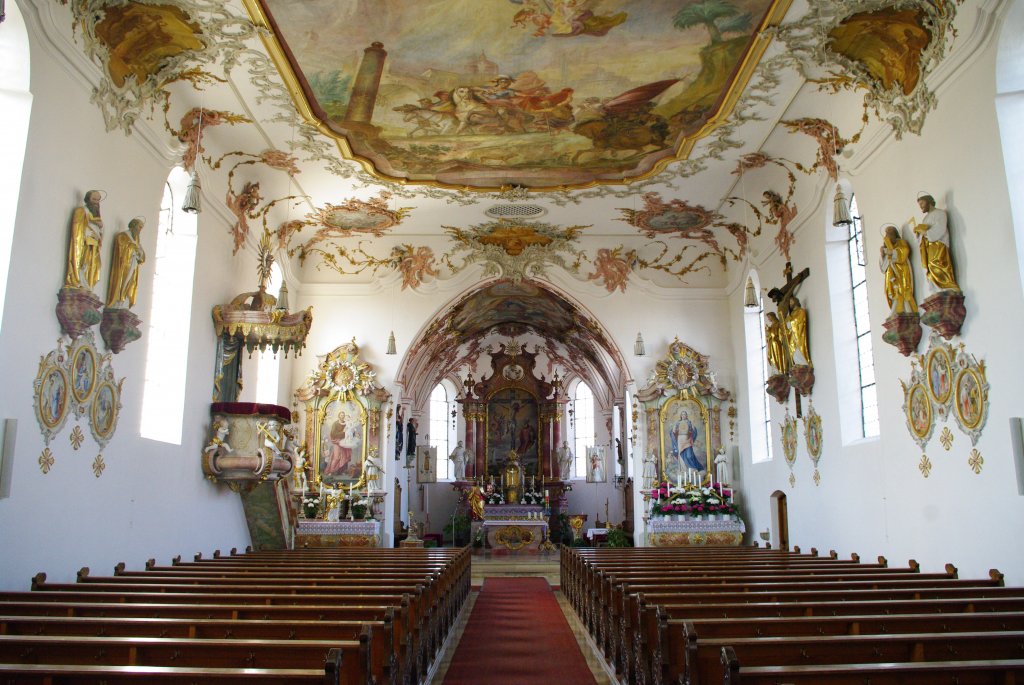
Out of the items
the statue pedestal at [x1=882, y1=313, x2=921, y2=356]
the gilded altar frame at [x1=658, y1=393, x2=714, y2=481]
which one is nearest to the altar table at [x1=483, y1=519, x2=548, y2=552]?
the gilded altar frame at [x1=658, y1=393, x2=714, y2=481]

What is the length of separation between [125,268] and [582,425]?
71.8 ft

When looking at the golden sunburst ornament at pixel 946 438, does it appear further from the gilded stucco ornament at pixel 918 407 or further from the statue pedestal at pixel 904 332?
the statue pedestal at pixel 904 332

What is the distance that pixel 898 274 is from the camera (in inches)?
390

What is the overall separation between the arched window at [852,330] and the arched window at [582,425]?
54.3ft

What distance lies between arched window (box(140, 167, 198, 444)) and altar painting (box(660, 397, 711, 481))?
34.3 feet

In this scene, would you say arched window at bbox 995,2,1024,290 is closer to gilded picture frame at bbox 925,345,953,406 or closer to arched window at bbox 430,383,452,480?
gilded picture frame at bbox 925,345,953,406

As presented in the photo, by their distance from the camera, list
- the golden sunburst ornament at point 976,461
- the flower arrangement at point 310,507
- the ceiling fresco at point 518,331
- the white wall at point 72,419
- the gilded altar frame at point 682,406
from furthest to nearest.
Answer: the ceiling fresco at point 518,331
the gilded altar frame at point 682,406
the flower arrangement at point 310,507
the golden sunburst ornament at point 976,461
the white wall at point 72,419

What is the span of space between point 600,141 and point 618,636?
8864 millimetres

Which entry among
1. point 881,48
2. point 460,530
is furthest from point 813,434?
point 460,530

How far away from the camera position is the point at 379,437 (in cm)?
1798

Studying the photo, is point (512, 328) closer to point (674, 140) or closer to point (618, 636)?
point (674, 140)

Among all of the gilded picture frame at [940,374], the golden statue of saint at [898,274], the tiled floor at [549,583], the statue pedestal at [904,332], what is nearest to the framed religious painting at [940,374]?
the gilded picture frame at [940,374]

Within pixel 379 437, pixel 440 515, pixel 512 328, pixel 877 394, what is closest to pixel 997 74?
pixel 877 394

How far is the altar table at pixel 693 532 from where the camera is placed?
1667 centimetres
